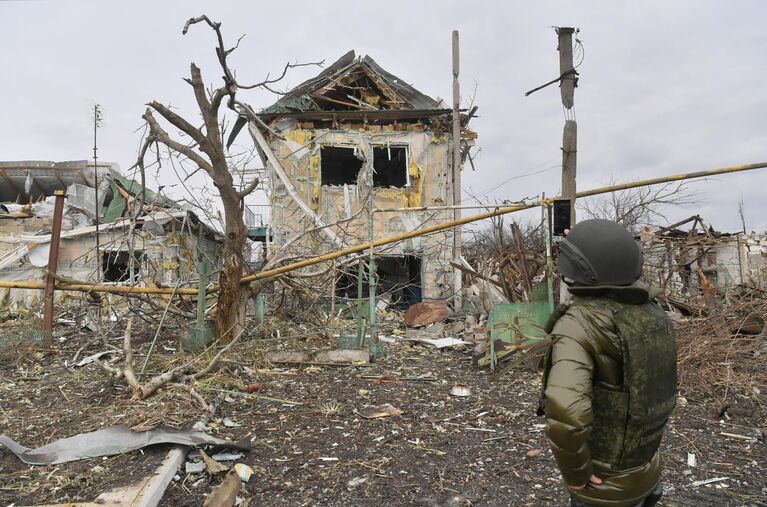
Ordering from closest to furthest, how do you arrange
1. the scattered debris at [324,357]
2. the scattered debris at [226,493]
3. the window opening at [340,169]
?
the scattered debris at [226,493] < the scattered debris at [324,357] < the window opening at [340,169]

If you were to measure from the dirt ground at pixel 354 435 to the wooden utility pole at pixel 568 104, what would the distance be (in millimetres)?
2573

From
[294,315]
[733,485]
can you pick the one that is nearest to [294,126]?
[294,315]

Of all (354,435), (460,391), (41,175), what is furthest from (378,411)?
(41,175)

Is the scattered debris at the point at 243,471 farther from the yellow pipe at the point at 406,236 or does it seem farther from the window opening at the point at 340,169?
the window opening at the point at 340,169

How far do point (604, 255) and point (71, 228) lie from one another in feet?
54.8

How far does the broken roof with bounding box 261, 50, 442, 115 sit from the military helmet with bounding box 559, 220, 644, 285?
38.7 feet

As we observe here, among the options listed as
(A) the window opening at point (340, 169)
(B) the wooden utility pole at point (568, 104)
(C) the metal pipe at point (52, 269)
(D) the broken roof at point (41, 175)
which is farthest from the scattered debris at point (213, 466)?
(D) the broken roof at point (41, 175)

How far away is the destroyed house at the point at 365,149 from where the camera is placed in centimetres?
1266

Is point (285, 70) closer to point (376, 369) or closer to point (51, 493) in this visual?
point (376, 369)

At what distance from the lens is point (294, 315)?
8.13 meters

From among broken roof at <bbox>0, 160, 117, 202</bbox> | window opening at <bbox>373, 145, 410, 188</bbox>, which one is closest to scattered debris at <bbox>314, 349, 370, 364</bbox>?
window opening at <bbox>373, 145, 410, 188</bbox>

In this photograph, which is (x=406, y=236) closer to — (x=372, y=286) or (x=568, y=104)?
(x=372, y=286)

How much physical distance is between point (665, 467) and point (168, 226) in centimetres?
1408

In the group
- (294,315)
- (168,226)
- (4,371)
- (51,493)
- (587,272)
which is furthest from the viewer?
(168,226)
